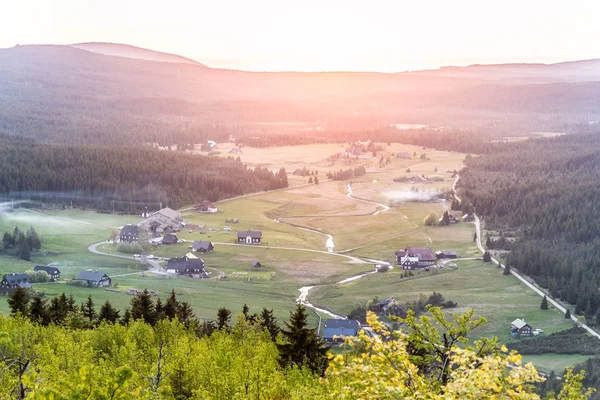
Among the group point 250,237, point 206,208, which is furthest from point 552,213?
point 206,208

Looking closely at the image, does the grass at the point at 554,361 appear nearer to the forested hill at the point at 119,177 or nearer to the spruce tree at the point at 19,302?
the spruce tree at the point at 19,302

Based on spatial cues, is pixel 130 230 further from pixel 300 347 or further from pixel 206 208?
pixel 300 347

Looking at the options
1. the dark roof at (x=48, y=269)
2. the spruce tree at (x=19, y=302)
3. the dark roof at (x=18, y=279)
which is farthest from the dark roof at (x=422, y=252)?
the spruce tree at (x=19, y=302)

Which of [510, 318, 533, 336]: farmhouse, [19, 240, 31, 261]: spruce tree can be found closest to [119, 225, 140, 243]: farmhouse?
[19, 240, 31, 261]: spruce tree

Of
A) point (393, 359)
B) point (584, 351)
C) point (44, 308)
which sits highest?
point (393, 359)

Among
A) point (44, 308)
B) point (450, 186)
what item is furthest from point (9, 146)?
point (44, 308)

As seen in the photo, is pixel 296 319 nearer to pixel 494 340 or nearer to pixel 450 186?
pixel 494 340

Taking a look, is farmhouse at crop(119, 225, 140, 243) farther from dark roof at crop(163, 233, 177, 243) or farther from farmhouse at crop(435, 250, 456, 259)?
farmhouse at crop(435, 250, 456, 259)
